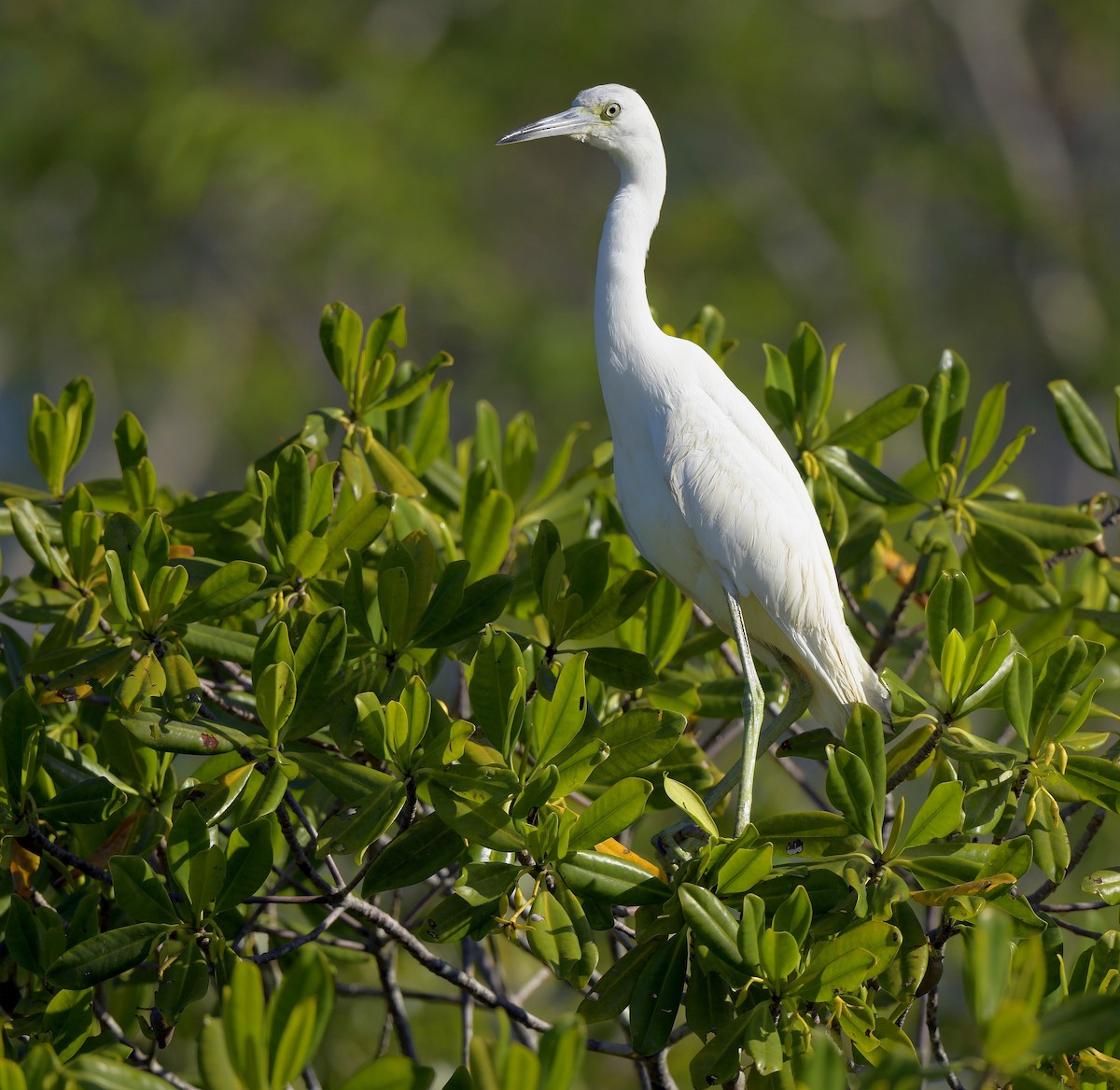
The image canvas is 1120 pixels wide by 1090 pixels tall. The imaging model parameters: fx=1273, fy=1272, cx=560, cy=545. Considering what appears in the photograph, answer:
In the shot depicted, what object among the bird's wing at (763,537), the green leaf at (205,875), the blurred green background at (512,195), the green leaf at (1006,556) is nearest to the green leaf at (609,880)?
the green leaf at (205,875)

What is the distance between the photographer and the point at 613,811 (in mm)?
1790

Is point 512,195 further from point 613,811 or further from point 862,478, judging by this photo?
point 613,811

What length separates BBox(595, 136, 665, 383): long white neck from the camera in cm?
264

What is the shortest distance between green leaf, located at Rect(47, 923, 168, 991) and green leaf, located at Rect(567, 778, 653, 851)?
612mm

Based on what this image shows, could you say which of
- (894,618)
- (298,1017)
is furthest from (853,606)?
(298,1017)

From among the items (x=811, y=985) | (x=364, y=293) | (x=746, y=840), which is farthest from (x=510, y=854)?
(x=364, y=293)

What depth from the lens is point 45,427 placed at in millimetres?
2434

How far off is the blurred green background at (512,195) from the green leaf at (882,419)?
8.76m

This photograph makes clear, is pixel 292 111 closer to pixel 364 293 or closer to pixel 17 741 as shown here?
pixel 364 293

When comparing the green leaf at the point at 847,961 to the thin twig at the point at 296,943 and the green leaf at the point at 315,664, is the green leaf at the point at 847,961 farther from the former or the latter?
the green leaf at the point at 315,664

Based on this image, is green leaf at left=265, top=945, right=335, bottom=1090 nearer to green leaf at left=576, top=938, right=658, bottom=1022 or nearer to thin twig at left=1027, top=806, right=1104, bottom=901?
green leaf at left=576, top=938, right=658, bottom=1022

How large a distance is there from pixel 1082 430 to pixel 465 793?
1537 millimetres

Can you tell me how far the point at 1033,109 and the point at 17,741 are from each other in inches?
574

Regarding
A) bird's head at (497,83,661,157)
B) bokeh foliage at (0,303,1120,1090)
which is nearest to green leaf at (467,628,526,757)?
bokeh foliage at (0,303,1120,1090)
